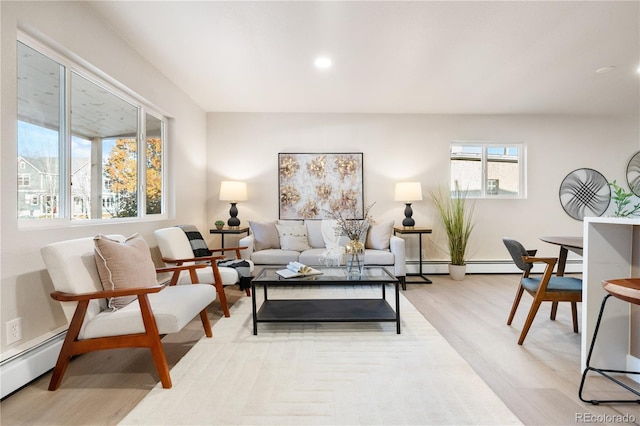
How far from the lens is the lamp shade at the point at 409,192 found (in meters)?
4.51

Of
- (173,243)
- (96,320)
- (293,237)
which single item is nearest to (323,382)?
(96,320)

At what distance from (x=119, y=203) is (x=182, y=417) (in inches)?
87.8

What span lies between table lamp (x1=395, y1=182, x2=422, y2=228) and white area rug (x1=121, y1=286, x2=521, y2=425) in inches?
86.4

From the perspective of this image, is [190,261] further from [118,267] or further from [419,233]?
[419,233]

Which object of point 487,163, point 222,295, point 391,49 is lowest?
point 222,295

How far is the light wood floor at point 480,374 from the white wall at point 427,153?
2.10 metres

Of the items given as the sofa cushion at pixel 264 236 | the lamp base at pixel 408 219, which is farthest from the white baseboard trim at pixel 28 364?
the lamp base at pixel 408 219

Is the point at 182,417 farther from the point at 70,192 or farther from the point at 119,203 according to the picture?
the point at 119,203

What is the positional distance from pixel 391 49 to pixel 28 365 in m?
3.52

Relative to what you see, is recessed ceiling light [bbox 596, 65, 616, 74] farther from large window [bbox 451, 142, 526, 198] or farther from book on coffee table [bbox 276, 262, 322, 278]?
book on coffee table [bbox 276, 262, 322, 278]

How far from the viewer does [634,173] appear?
502cm

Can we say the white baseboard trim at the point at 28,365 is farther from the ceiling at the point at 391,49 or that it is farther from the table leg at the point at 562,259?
the table leg at the point at 562,259

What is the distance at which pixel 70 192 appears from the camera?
230cm

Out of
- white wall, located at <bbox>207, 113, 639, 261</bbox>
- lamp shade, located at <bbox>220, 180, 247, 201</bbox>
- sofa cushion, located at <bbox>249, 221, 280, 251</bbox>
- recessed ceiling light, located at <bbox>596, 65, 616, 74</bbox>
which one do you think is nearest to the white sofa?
sofa cushion, located at <bbox>249, 221, 280, 251</bbox>
